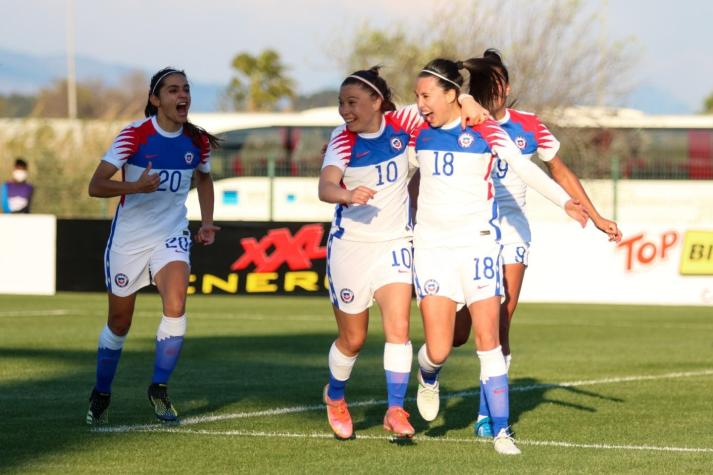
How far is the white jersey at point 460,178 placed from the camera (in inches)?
309

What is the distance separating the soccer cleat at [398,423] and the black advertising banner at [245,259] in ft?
48.1

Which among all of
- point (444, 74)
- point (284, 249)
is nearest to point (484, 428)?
point (444, 74)

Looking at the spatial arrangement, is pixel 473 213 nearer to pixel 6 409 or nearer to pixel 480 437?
pixel 480 437

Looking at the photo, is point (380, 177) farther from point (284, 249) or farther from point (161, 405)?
point (284, 249)

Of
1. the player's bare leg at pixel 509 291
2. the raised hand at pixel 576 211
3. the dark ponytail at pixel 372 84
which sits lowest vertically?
the player's bare leg at pixel 509 291

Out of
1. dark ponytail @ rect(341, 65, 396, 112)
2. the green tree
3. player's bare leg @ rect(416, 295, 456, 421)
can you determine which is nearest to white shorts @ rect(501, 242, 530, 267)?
player's bare leg @ rect(416, 295, 456, 421)

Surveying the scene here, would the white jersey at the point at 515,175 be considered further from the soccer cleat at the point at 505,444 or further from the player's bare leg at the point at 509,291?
the soccer cleat at the point at 505,444

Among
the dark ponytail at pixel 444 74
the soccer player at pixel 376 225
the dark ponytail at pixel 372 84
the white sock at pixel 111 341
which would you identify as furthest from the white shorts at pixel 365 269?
the white sock at pixel 111 341

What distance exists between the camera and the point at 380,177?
26.5 feet

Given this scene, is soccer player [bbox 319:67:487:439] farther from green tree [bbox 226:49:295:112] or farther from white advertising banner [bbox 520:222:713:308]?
green tree [bbox 226:49:295:112]

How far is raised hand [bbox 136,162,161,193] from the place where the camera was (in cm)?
845

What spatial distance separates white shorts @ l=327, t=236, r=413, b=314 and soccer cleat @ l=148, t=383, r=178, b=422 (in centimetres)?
138

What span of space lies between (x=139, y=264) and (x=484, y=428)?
237 cm

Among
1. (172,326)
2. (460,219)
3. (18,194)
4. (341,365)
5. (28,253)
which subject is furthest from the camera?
(18,194)
